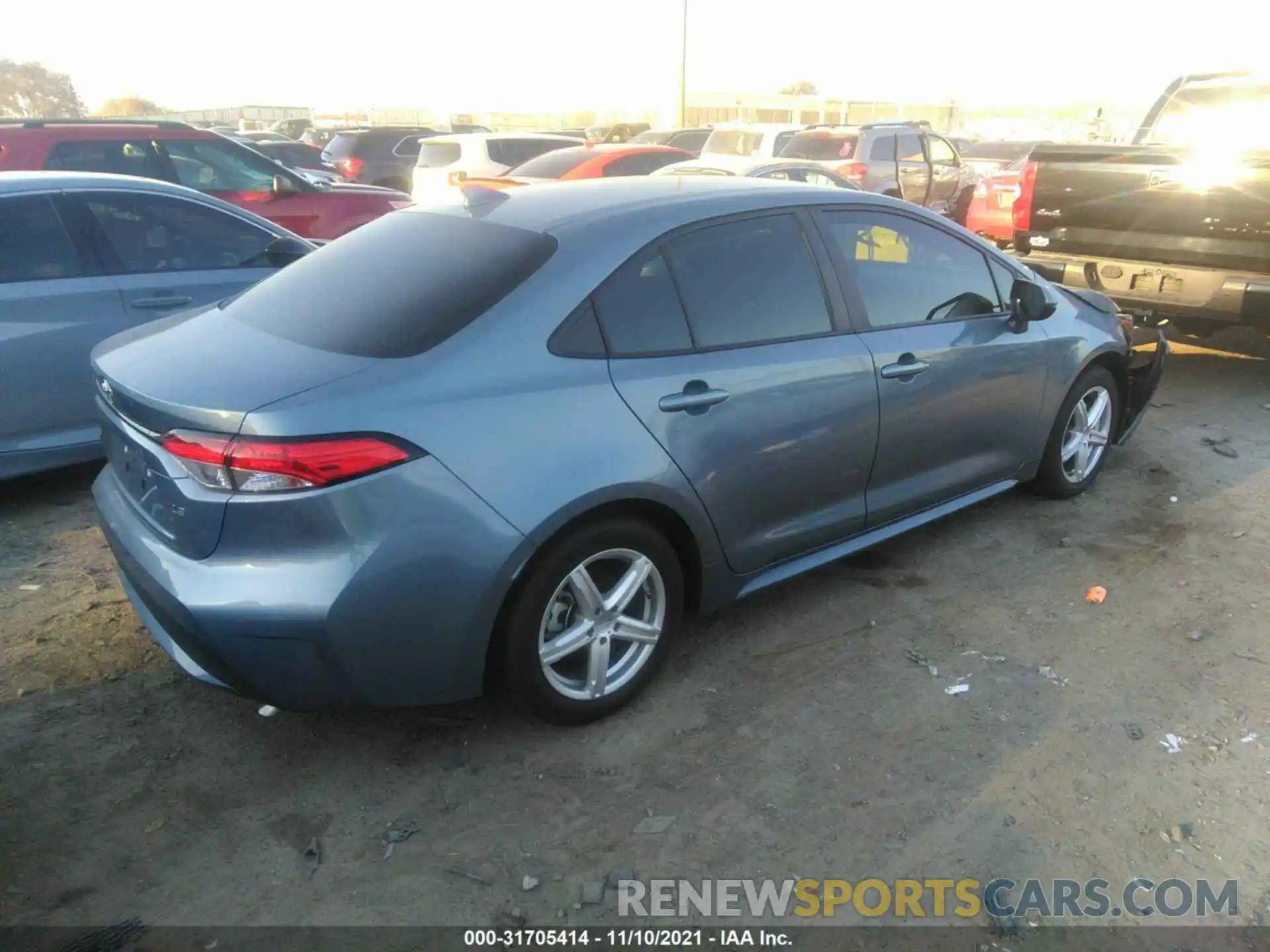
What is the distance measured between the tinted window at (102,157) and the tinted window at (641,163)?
15.0 feet

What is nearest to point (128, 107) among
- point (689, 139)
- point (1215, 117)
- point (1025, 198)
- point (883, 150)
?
point (689, 139)

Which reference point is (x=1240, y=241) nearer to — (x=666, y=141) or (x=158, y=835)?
(x=158, y=835)

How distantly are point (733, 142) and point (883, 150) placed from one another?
336cm

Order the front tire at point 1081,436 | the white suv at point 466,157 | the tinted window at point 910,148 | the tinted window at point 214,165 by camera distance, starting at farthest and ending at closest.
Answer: the tinted window at point 910,148 → the white suv at point 466,157 → the tinted window at point 214,165 → the front tire at point 1081,436

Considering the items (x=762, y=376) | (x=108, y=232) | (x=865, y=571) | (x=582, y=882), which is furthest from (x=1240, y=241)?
(x=108, y=232)

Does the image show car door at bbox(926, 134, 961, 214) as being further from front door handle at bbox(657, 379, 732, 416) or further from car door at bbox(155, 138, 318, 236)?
front door handle at bbox(657, 379, 732, 416)

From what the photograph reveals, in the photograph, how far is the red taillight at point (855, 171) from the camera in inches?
508

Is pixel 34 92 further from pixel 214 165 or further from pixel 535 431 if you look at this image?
pixel 535 431

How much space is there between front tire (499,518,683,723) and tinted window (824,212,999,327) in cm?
140

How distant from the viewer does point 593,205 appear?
11.1 feet

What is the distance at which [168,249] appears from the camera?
17.2 feet

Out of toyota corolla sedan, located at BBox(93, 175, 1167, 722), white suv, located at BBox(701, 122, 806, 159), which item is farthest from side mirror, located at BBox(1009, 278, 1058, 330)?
white suv, located at BBox(701, 122, 806, 159)

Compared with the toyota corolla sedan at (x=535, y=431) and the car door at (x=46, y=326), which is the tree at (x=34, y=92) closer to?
the car door at (x=46, y=326)

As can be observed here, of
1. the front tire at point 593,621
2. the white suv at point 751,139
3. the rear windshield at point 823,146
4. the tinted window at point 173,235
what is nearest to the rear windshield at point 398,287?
the front tire at point 593,621
